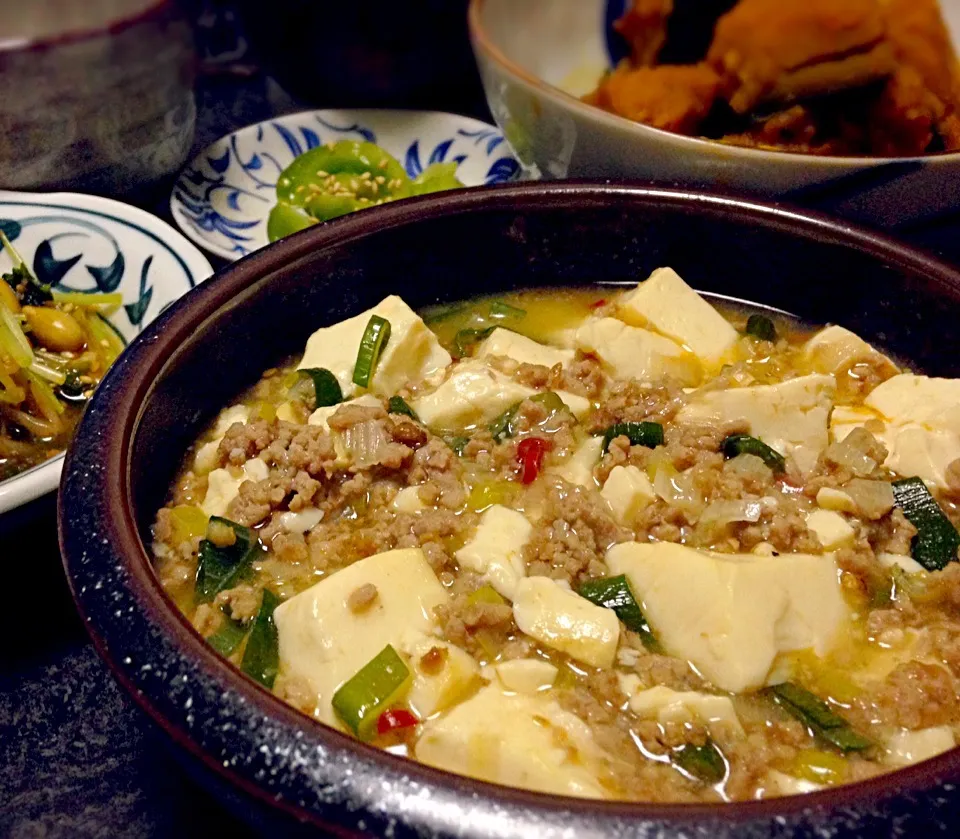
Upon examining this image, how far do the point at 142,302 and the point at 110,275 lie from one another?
0.60 ft

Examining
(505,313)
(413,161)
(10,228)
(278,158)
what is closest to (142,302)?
(10,228)

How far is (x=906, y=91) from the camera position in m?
2.48

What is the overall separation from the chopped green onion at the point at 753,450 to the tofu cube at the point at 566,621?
507 mm

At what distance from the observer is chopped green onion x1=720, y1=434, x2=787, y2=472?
5.82ft

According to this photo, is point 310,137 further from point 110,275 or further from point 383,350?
point 383,350

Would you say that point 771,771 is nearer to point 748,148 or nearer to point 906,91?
point 748,148

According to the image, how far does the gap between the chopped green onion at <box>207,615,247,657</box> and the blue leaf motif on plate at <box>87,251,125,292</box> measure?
149cm

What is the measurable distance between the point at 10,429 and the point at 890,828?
213cm

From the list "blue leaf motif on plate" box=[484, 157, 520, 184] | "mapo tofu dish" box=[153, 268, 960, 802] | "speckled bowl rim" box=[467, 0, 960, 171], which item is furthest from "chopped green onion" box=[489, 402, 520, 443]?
"blue leaf motif on plate" box=[484, 157, 520, 184]

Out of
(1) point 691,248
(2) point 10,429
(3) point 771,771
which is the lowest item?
(2) point 10,429

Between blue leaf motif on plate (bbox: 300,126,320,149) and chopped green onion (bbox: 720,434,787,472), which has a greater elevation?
chopped green onion (bbox: 720,434,787,472)

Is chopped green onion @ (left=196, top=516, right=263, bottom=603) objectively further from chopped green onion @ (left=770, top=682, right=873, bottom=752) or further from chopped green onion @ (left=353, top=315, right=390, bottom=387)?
chopped green onion @ (left=770, top=682, right=873, bottom=752)

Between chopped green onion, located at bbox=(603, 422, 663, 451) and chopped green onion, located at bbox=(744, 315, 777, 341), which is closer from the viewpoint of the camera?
chopped green onion, located at bbox=(603, 422, 663, 451)

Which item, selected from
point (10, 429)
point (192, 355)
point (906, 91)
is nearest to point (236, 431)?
point (192, 355)
